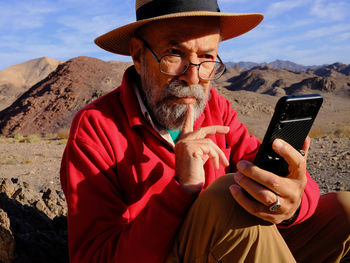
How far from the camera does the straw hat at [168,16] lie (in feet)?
6.59

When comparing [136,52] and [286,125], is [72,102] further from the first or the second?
[286,125]

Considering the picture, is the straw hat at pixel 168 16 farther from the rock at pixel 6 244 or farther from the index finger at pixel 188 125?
the rock at pixel 6 244

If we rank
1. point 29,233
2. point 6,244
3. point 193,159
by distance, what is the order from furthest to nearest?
point 29,233
point 6,244
point 193,159

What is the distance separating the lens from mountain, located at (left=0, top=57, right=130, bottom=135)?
17.1m

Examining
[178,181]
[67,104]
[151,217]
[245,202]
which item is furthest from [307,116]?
[67,104]

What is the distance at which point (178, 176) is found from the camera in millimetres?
1529

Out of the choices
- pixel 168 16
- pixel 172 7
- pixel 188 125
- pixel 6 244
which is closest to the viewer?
pixel 188 125

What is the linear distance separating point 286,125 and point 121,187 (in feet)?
2.94

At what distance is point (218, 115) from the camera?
240cm

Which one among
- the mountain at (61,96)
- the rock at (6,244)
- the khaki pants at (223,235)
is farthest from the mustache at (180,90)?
the mountain at (61,96)

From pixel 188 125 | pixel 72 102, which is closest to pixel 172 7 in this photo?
pixel 188 125

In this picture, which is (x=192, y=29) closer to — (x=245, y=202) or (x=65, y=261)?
(x=245, y=202)

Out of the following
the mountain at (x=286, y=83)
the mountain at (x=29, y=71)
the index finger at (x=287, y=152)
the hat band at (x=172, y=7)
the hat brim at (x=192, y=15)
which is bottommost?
the mountain at (x=286, y=83)

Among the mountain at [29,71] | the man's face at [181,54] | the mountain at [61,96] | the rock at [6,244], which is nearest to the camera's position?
the man's face at [181,54]
